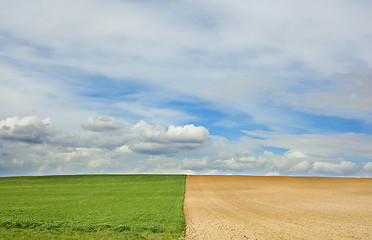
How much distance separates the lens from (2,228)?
22.9 m

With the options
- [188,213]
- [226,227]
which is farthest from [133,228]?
[188,213]

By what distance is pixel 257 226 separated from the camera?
25625 mm

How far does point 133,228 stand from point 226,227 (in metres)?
7.35

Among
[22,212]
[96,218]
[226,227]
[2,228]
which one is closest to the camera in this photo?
[2,228]

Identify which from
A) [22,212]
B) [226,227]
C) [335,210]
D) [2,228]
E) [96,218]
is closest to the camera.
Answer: [2,228]

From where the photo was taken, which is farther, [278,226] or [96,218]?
[96,218]

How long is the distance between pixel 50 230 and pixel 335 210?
1222 inches

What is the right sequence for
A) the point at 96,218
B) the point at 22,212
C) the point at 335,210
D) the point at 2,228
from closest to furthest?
the point at 2,228 < the point at 96,218 < the point at 22,212 < the point at 335,210

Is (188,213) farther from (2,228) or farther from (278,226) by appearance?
(2,228)

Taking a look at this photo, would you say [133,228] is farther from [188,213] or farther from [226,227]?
[188,213]

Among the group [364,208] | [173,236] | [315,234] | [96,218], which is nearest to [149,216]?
[96,218]

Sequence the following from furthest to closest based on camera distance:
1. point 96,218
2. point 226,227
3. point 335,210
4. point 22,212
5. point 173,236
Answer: point 335,210
point 22,212
point 96,218
point 226,227
point 173,236

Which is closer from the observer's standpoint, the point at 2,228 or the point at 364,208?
the point at 2,228

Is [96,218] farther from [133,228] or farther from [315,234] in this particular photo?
[315,234]
